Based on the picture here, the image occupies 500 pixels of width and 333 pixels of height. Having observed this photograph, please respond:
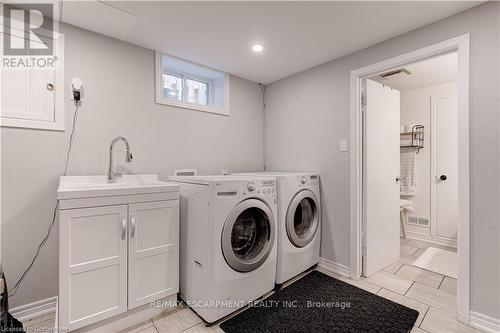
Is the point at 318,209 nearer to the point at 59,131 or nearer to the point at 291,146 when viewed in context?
the point at 291,146

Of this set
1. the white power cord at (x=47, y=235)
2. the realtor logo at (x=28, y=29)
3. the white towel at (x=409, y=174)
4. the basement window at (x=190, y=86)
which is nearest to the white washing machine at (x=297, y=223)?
the basement window at (x=190, y=86)

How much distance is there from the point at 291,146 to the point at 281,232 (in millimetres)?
1189

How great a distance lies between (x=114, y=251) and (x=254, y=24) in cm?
192

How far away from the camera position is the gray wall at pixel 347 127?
156 centimetres

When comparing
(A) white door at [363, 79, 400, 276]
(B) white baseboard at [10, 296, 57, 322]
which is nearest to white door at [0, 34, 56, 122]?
(B) white baseboard at [10, 296, 57, 322]

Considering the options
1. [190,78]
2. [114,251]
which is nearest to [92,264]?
[114,251]

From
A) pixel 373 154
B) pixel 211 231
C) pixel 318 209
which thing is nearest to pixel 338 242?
pixel 318 209

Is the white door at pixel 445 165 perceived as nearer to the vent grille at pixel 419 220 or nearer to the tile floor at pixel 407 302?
the vent grille at pixel 419 220

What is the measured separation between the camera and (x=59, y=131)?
1.80m

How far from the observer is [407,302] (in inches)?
74.0

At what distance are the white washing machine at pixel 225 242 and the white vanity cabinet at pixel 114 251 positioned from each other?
0.42 feet

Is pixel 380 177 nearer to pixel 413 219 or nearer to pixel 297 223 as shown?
pixel 297 223

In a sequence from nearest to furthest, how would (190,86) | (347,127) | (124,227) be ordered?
(124,227) → (347,127) → (190,86)

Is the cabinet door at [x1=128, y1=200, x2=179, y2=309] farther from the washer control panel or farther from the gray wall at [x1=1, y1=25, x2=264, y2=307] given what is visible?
the washer control panel
